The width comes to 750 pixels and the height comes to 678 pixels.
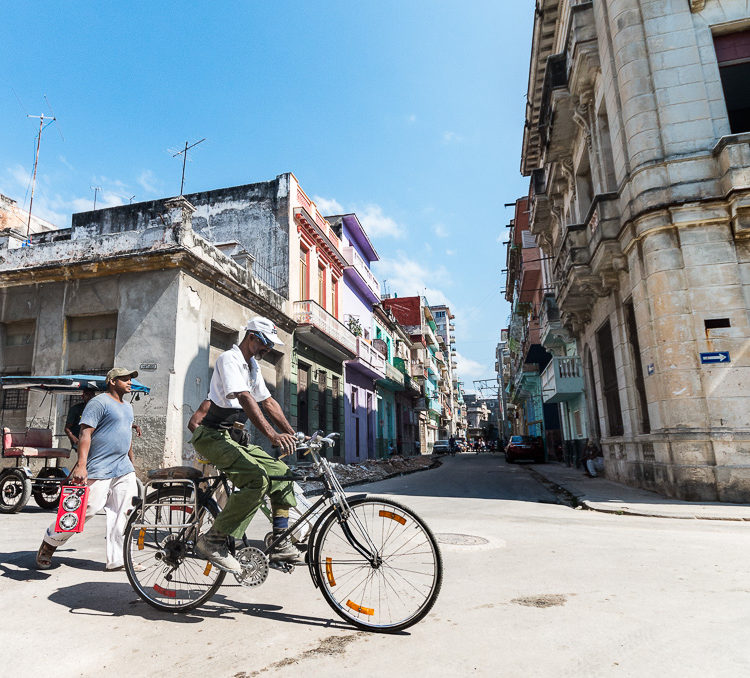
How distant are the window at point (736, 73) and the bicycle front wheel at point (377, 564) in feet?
36.2

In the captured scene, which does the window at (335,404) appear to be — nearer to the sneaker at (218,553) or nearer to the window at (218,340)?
the window at (218,340)

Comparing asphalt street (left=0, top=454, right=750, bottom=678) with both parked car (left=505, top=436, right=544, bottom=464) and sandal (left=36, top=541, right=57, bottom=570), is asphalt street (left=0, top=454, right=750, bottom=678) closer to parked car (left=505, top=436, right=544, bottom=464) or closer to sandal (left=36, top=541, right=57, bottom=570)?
sandal (left=36, top=541, right=57, bottom=570)

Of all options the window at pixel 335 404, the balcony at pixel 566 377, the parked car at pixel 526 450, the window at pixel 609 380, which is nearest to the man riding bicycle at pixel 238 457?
the window at pixel 609 380

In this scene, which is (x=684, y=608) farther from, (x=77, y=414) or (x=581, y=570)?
(x=77, y=414)

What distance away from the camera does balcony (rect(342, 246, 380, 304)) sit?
80.6 ft

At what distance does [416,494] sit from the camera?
11.1m

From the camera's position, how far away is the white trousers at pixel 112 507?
4406 millimetres

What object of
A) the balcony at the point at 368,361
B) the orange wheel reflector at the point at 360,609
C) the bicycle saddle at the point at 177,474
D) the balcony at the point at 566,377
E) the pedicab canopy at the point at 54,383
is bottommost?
the orange wheel reflector at the point at 360,609

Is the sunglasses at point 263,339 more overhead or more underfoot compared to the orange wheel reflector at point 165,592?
more overhead

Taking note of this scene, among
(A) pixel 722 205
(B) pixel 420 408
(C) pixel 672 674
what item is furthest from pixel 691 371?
(B) pixel 420 408

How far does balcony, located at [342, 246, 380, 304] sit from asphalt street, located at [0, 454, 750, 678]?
20.1 m

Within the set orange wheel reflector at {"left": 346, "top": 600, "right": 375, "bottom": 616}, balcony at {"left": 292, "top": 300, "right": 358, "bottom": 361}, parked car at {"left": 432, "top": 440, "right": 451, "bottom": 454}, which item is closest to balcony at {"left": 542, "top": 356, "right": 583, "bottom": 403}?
balcony at {"left": 292, "top": 300, "right": 358, "bottom": 361}

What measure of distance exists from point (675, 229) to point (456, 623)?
893 centimetres

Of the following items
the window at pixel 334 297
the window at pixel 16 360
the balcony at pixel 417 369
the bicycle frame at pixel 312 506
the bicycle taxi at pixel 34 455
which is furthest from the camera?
the balcony at pixel 417 369
